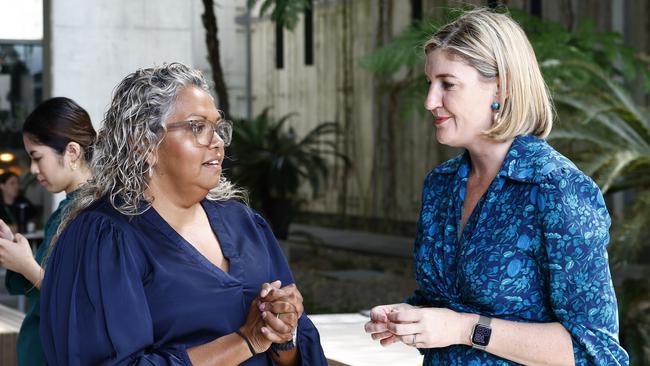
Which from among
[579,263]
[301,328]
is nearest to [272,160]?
[301,328]

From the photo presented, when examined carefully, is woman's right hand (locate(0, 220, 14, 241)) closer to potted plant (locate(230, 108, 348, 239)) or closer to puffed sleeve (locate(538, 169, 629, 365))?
puffed sleeve (locate(538, 169, 629, 365))

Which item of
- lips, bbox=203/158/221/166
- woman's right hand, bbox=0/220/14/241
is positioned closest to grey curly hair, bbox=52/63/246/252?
lips, bbox=203/158/221/166

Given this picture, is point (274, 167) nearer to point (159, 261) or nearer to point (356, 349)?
point (356, 349)

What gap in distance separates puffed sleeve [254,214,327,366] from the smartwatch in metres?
0.49

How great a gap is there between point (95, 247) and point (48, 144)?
3.95 ft

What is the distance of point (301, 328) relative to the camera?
2.39 meters

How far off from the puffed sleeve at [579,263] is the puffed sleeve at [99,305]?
751mm

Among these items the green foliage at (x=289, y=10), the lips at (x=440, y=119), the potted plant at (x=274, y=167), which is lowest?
the potted plant at (x=274, y=167)

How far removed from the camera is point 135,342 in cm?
206

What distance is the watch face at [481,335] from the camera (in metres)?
1.99

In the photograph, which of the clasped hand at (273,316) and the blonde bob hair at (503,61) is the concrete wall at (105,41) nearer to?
the clasped hand at (273,316)

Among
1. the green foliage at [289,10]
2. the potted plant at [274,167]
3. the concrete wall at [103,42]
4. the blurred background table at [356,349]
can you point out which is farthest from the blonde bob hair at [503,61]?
the potted plant at [274,167]

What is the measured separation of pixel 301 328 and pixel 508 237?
1.96 ft

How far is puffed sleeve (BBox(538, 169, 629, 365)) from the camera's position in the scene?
1.92 m
